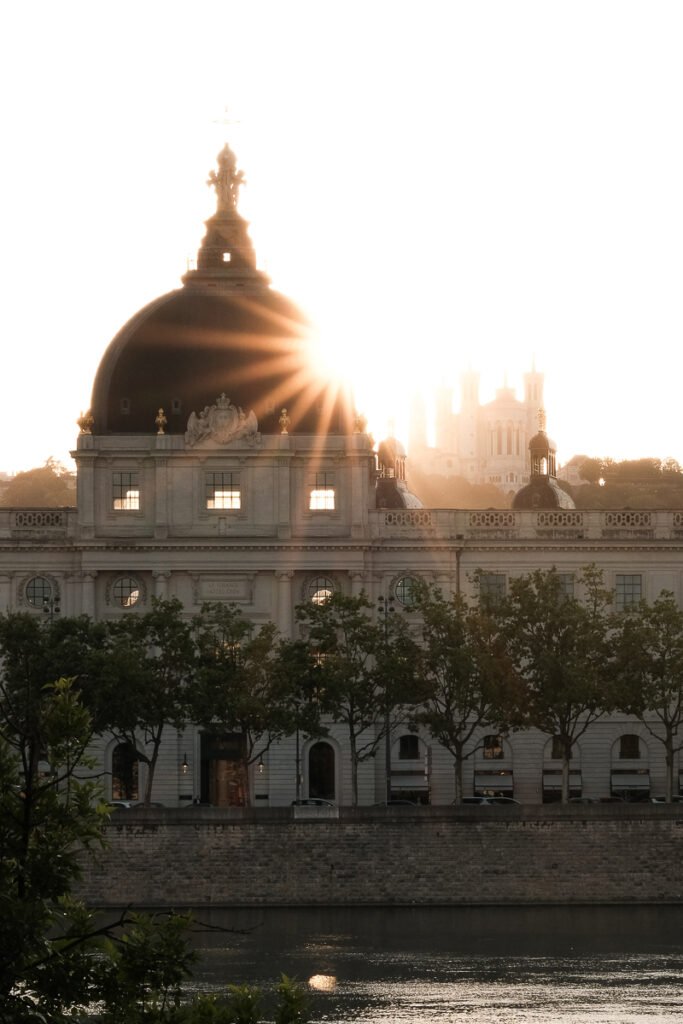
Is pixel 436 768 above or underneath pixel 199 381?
underneath

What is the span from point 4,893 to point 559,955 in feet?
174

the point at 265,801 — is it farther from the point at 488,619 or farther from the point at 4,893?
the point at 4,893

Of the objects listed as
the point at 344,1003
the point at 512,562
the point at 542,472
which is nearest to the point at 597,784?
the point at 512,562

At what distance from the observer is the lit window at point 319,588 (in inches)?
4911

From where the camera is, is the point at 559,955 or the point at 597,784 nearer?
the point at 559,955

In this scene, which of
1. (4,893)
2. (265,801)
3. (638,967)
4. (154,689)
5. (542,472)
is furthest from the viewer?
(542,472)

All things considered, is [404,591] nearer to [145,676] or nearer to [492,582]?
[492,582]

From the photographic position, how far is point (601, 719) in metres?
124

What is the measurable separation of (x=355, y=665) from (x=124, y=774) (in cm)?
1698

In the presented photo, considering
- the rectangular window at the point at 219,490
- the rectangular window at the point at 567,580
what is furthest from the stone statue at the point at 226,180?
the rectangular window at the point at 567,580

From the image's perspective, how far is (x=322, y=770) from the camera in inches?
4845

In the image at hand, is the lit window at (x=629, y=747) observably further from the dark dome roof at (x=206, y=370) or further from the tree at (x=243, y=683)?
the dark dome roof at (x=206, y=370)

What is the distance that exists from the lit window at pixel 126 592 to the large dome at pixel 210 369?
7.87m

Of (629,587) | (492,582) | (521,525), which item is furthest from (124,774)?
(629,587)
